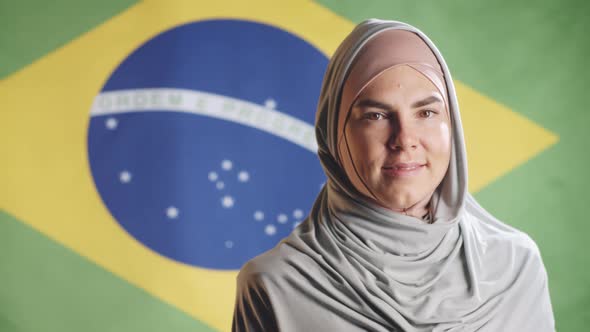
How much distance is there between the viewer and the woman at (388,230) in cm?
116

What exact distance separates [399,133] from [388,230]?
0.19 meters

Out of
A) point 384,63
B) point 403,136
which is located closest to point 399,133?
point 403,136

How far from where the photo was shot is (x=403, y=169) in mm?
1146

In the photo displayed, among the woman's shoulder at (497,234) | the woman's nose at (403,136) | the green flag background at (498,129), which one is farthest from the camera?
the green flag background at (498,129)

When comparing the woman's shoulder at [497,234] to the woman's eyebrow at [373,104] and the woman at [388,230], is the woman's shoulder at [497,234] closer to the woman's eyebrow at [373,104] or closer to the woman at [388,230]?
the woman at [388,230]

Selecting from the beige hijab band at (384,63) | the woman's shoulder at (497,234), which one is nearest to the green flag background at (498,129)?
the woman's shoulder at (497,234)

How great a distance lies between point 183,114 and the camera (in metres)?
2.72

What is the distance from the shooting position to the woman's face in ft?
3.76

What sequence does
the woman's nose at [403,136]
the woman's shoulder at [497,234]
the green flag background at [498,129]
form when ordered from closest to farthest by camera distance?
the woman's nose at [403,136] < the woman's shoulder at [497,234] < the green flag background at [498,129]

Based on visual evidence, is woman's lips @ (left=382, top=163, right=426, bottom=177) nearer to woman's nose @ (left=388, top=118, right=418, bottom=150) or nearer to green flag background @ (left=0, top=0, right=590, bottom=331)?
woman's nose @ (left=388, top=118, right=418, bottom=150)

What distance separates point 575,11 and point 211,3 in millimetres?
1515

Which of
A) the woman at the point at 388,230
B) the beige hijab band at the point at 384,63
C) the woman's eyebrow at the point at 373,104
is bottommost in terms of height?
the woman at the point at 388,230

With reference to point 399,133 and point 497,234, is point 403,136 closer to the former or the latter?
point 399,133

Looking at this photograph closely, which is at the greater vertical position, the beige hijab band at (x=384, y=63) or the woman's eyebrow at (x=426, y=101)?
the beige hijab band at (x=384, y=63)
